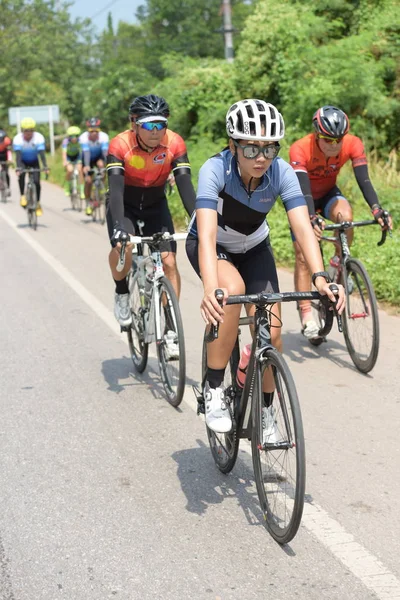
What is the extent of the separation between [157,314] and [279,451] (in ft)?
8.12

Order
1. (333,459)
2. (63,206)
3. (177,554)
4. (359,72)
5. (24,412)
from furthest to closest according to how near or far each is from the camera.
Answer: (63,206), (359,72), (24,412), (333,459), (177,554)

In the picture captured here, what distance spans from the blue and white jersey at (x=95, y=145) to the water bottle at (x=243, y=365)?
14601mm

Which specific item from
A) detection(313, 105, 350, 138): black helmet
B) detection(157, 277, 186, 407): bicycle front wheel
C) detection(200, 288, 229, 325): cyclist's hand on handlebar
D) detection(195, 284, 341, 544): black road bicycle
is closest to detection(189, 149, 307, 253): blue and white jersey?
detection(195, 284, 341, 544): black road bicycle

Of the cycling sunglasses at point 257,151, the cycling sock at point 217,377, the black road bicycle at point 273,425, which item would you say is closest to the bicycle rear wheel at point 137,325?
the cycling sock at point 217,377

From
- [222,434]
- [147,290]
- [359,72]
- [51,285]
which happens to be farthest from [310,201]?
[359,72]

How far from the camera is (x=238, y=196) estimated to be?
186 inches

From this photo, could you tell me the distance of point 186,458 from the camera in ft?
17.7

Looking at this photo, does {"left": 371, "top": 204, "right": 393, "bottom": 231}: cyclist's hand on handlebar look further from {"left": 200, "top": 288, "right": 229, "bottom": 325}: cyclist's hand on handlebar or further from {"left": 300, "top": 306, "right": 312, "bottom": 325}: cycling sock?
{"left": 200, "top": 288, "right": 229, "bottom": 325}: cyclist's hand on handlebar

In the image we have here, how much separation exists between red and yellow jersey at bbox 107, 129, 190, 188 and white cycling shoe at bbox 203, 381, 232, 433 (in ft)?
8.45

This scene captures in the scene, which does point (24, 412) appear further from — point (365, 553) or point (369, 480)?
point (365, 553)

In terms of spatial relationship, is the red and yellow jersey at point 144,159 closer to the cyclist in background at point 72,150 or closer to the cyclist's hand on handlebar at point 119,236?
the cyclist's hand on handlebar at point 119,236

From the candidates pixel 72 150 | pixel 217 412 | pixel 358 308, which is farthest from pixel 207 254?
pixel 72 150

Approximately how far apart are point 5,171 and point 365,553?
74.4ft

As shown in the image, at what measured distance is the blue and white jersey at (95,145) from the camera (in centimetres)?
1878
